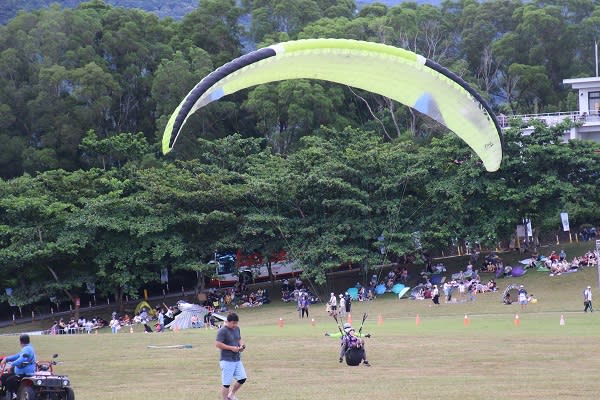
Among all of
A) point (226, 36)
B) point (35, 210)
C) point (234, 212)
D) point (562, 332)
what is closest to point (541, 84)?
point (226, 36)

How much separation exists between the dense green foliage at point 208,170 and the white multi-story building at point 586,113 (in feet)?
18.9

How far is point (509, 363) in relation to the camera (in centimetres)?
1766

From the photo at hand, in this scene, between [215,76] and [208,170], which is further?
[208,170]

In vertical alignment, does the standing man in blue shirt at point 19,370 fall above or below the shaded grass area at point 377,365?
above

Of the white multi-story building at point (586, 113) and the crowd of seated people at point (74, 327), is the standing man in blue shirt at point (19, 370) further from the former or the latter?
the white multi-story building at point (586, 113)

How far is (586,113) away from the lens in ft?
180

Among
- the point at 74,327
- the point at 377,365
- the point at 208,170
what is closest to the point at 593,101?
the point at 208,170

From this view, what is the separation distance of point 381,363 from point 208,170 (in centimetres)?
3237

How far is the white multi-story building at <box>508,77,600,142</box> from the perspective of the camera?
2143 inches

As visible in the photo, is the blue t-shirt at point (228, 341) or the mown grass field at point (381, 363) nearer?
the blue t-shirt at point (228, 341)

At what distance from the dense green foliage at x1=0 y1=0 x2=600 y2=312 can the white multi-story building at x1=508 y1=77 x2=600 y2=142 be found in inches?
227

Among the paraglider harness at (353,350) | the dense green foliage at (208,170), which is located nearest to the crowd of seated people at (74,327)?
the dense green foliage at (208,170)

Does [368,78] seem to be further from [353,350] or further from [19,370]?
[19,370]

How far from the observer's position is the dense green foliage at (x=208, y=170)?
151 feet
